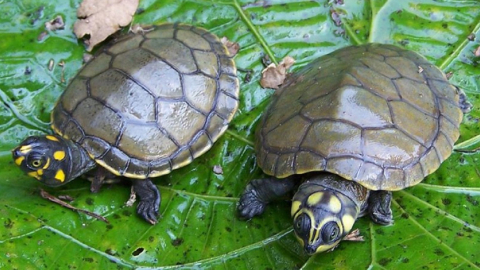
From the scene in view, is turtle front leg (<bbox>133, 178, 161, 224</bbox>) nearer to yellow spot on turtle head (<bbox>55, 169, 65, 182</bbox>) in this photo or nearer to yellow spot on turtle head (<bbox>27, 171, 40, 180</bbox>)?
yellow spot on turtle head (<bbox>55, 169, 65, 182</bbox>)

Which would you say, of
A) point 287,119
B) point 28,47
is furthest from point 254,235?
point 28,47

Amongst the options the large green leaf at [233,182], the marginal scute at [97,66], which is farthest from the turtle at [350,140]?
the marginal scute at [97,66]

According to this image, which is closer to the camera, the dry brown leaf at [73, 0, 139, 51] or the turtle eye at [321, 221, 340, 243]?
the turtle eye at [321, 221, 340, 243]

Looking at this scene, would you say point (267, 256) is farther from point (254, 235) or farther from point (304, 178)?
point (304, 178)

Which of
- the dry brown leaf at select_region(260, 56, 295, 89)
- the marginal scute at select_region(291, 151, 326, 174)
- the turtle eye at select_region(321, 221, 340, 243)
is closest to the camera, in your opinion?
the turtle eye at select_region(321, 221, 340, 243)

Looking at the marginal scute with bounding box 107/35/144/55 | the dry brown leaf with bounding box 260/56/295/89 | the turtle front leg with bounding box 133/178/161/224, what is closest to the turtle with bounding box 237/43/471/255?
the dry brown leaf with bounding box 260/56/295/89

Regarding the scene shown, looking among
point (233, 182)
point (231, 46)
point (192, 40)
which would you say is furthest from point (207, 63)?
point (233, 182)
